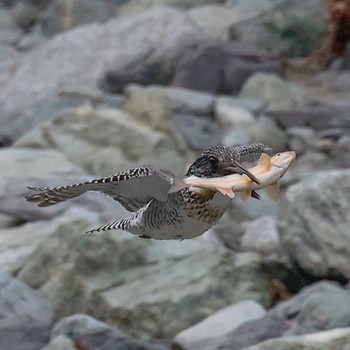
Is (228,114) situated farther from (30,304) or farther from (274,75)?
(30,304)

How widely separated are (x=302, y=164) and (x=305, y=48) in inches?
186

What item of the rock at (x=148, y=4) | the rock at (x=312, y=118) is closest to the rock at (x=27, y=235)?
the rock at (x=312, y=118)

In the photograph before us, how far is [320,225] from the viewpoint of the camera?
274 inches

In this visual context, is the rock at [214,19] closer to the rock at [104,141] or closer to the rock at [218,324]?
the rock at [104,141]

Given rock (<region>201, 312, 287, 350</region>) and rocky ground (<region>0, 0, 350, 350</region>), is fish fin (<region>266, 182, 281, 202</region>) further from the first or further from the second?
rock (<region>201, 312, 287, 350</region>)

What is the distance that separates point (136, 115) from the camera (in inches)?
431

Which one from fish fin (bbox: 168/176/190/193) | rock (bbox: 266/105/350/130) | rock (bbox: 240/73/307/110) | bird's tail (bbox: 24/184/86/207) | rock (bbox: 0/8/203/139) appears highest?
fish fin (bbox: 168/176/190/193)

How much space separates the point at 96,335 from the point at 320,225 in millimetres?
1771

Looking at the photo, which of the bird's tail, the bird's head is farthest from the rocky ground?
the bird's head

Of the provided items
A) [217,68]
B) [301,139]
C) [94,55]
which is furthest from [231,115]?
[94,55]

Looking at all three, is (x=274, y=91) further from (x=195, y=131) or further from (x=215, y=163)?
(x=215, y=163)

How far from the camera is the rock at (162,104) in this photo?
10750mm

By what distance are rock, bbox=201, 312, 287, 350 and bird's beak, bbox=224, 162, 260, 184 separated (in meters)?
3.03

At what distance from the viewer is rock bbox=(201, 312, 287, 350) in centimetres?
582
